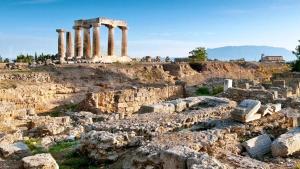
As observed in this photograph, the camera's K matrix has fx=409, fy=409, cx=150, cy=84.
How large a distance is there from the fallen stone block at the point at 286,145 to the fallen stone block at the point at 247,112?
5.52 ft

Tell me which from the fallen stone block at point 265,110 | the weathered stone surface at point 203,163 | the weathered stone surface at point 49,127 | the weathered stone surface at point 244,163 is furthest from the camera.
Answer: the weathered stone surface at point 49,127

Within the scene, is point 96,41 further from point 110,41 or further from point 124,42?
point 124,42

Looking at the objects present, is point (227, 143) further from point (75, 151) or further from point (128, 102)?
point (128, 102)

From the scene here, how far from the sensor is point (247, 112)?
11.2m

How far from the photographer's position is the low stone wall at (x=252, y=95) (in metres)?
17.2

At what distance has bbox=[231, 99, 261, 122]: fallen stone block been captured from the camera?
36.7 feet

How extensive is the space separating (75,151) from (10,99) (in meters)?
15.5

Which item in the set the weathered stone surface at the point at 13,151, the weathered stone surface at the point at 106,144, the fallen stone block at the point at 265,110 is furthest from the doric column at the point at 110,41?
the weathered stone surface at the point at 106,144

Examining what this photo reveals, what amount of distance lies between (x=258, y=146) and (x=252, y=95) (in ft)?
27.6

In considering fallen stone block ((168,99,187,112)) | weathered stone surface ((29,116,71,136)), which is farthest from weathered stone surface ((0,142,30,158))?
fallen stone block ((168,99,187,112))

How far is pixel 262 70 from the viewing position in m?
48.8

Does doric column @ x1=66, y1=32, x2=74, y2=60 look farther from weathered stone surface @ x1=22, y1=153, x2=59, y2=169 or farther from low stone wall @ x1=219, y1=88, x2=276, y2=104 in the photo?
weathered stone surface @ x1=22, y1=153, x2=59, y2=169

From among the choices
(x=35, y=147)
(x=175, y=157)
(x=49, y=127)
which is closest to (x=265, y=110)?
(x=175, y=157)

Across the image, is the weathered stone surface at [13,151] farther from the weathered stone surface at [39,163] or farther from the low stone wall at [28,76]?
the low stone wall at [28,76]
